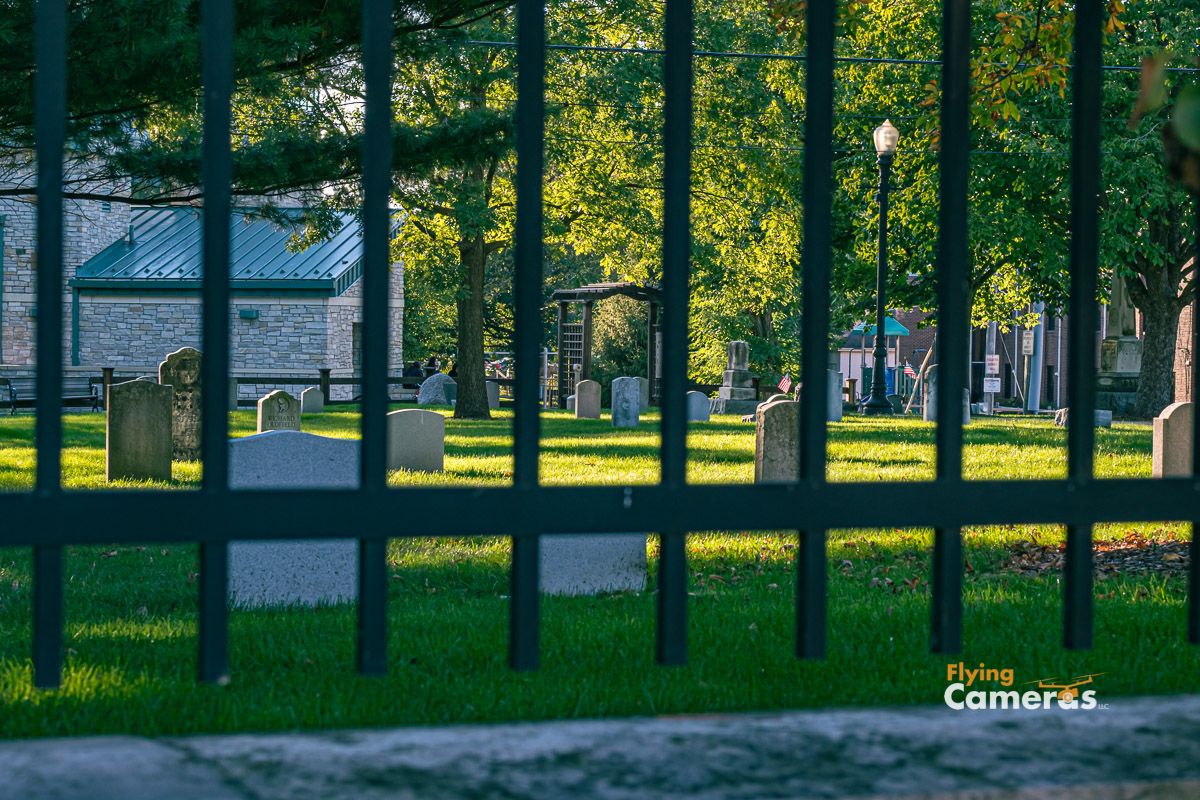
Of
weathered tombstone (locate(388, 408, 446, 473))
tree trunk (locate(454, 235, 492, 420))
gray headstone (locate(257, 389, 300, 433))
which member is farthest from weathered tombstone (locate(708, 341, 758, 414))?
weathered tombstone (locate(388, 408, 446, 473))

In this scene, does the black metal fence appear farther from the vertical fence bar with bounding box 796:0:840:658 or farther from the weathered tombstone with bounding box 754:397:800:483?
the weathered tombstone with bounding box 754:397:800:483

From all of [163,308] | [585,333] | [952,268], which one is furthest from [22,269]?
[952,268]

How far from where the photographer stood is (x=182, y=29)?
7406 mm

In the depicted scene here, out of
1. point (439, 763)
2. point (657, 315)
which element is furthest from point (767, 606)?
point (657, 315)

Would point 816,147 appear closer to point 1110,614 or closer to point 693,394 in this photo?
point 1110,614

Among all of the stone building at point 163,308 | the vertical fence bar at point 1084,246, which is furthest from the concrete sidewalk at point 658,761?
the stone building at point 163,308

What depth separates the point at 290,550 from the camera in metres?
5.61

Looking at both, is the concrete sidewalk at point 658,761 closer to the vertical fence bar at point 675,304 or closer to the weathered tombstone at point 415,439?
the vertical fence bar at point 675,304

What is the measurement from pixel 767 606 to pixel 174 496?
11.9 ft

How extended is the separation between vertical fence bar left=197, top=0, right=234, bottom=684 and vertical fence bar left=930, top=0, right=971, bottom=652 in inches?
59.6

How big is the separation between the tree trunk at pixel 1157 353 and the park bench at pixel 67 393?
2237cm

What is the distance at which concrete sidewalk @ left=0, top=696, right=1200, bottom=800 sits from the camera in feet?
6.74

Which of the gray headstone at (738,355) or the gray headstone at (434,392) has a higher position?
the gray headstone at (738,355)

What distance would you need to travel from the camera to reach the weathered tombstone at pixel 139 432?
1058 cm
